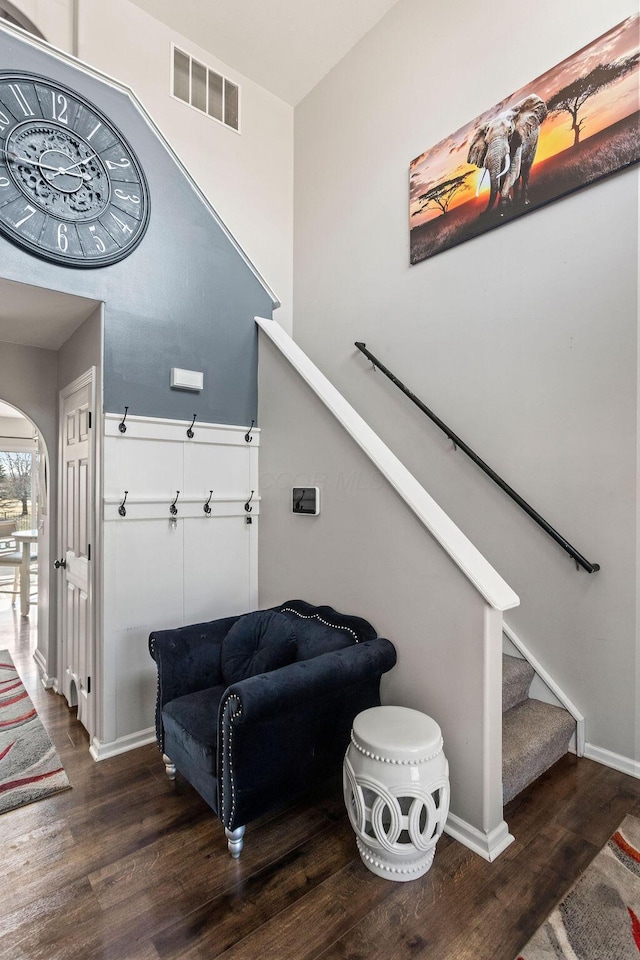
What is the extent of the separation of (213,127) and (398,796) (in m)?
4.98

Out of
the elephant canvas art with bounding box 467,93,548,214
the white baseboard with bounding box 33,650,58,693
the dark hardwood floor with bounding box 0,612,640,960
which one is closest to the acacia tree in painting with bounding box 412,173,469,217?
the elephant canvas art with bounding box 467,93,548,214

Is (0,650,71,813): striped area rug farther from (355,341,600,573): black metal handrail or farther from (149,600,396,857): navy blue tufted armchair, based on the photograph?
(355,341,600,573): black metal handrail

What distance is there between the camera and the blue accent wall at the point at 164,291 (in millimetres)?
2533

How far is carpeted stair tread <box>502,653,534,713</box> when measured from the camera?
256 centimetres

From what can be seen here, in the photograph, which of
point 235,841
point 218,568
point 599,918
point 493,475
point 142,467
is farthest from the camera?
point 218,568

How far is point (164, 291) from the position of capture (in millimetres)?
2898

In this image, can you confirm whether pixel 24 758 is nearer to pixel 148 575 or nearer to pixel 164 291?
pixel 148 575

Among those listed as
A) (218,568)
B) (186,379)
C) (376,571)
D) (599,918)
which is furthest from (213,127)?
(599,918)

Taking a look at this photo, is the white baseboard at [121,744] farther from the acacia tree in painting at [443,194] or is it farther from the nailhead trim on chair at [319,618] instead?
the acacia tree in painting at [443,194]

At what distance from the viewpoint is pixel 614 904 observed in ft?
5.38

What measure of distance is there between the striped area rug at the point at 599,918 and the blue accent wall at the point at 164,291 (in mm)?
2823

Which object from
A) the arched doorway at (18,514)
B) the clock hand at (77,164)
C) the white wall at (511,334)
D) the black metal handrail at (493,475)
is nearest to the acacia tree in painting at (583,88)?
the white wall at (511,334)

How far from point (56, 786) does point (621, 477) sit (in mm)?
3189

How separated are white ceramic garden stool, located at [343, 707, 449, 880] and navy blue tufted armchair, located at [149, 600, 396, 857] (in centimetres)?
24
